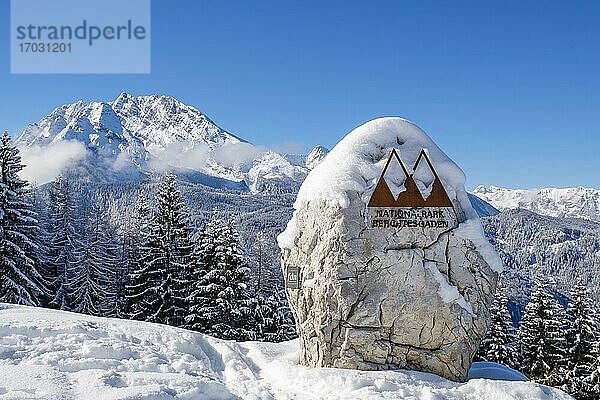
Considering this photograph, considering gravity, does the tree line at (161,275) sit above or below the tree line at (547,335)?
above

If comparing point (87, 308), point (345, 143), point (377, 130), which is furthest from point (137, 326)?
point (87, 308)

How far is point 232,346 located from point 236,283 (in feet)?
42.6

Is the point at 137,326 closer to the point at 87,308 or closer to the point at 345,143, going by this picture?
the point at 345,143

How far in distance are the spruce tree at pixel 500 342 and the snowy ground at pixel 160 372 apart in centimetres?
1861

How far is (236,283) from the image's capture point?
23.7m

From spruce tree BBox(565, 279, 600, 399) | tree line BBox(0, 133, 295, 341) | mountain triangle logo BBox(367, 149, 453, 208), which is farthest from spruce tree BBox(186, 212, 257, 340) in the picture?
spruce tree BBox(565, 279, 600, 399)

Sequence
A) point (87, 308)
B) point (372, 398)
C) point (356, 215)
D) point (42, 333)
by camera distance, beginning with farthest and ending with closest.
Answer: point (87, 308)
point (356, 215)
point (42, 333)
point (372, 398)

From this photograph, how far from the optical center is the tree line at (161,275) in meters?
20.2

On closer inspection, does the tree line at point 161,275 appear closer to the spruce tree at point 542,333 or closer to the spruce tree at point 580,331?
the spruce tree at point 542,333

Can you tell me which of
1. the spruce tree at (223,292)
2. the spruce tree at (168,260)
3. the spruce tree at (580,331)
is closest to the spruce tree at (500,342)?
the spruce tree at (580,331)

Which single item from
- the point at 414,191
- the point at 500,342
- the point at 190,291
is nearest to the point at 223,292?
the point at 190,291

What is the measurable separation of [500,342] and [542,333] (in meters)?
2.27

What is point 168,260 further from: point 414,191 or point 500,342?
point 500,342

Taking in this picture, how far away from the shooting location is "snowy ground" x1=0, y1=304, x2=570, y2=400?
7.28 metres
